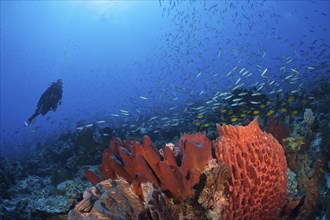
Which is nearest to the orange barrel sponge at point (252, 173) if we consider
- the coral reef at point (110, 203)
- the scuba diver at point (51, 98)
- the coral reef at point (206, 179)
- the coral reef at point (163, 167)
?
the coral reef at point (206, 179)

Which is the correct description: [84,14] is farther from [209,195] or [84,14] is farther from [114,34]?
[209,195]

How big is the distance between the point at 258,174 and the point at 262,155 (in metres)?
0.26

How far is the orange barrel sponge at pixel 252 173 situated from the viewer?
3.07 m

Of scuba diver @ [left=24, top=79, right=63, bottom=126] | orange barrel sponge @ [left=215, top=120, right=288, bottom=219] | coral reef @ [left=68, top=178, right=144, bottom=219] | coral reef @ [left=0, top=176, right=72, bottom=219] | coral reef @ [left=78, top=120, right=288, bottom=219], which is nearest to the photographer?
coral reef @ [left=68, top=178, right=144, bottom=219]

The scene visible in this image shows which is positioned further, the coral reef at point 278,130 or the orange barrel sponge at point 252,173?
the coral reef at point 278,130

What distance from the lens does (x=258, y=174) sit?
125 inches

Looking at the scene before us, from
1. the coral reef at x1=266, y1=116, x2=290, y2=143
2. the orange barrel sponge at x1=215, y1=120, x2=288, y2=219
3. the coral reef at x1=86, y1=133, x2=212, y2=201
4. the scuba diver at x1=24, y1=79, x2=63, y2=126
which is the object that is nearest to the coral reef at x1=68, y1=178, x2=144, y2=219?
the coral reef at x1=86, y1=133, x2=212, y2=201

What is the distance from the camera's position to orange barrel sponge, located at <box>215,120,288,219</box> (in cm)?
307

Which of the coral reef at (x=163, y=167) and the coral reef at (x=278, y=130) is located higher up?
the coral reef at (x=278, y=130)

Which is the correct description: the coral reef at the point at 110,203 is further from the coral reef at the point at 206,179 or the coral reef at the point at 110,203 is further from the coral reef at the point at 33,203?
the coral reef at the point at 33,203

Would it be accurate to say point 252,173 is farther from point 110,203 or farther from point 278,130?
point 278,130

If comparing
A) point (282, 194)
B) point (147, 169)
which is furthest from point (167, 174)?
point (282, 194)

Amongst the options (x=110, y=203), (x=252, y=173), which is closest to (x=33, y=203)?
(x=110, y=203)

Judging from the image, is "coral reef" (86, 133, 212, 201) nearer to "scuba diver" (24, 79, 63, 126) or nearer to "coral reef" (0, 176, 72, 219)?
"coral reef" (0, 176, 72, 219)
